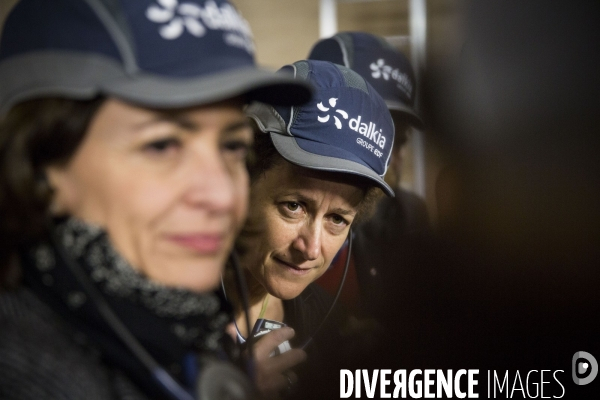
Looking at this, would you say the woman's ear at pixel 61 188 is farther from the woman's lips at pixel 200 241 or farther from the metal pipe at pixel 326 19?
the metal pipe at pixel 326 19

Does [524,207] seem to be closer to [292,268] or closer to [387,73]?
[387,73]

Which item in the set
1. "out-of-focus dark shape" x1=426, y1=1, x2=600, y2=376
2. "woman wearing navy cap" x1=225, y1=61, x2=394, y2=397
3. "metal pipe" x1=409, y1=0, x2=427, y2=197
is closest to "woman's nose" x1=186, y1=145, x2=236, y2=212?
"woman wearing navy cap" x1=225, y1=61, x2=394, y2=397

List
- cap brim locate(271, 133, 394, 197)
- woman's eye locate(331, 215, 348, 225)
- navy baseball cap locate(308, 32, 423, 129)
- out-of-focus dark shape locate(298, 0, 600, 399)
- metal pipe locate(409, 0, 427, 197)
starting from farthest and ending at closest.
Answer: metal pipe locate(409, 0, 427, 197) < navy baseball cap locate(308, 32, 423, 129) < out-of-focus dark shape locate(298, 0, 600, 399) < woman's eye locate(331, 215, 348, 225) < cap brim locate(271, 133, 394, 197)

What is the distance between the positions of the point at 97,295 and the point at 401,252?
4.30ft

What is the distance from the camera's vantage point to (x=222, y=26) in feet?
2.23

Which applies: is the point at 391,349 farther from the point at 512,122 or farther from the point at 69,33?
the point at 69,33

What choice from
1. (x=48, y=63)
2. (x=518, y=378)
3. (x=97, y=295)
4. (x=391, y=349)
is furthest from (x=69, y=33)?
(x=518, y=378)

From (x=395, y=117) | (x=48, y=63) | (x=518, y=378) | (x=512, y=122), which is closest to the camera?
(x=48, y=63)

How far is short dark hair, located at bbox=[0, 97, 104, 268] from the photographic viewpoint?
2.05 ft

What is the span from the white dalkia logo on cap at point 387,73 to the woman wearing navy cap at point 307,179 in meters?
0.44

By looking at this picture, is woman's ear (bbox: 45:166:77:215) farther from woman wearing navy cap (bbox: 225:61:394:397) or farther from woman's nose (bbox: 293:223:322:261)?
woman's nose (bbox: 293:223:322:261)

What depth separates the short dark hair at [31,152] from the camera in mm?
626

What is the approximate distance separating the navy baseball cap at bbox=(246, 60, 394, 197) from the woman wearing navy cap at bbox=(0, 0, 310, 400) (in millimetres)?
496

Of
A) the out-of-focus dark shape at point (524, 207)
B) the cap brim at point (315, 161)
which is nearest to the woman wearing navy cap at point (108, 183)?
the cap brim at point (315, 161)
